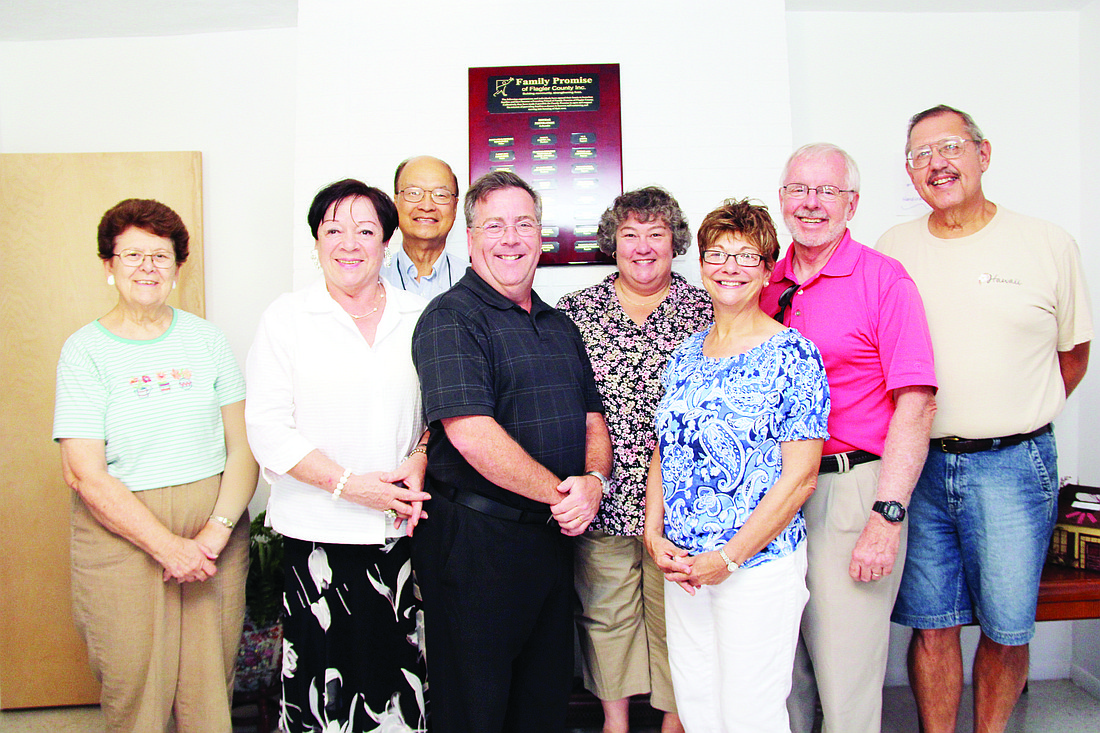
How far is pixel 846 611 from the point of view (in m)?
1.75

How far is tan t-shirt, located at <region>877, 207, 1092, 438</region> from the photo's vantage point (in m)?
1.91

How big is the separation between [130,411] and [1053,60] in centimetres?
411

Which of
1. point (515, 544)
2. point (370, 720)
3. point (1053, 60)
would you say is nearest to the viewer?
point (515, 544)

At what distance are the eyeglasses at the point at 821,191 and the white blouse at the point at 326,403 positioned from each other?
1.26 m

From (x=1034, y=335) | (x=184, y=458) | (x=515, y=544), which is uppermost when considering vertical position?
(x=1034, y=335)

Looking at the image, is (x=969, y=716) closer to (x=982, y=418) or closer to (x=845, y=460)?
(x=982, y=418)

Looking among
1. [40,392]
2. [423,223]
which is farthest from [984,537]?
[40,392]

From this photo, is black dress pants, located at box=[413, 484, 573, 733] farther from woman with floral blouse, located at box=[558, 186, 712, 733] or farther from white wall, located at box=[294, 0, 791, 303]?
white wall, located at box=[294, 0, 791, 303]

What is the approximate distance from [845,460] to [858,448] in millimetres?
59

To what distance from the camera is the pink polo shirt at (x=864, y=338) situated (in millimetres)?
1739

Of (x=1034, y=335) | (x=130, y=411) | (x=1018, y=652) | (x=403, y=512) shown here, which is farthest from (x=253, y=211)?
(x=1018, y=652)

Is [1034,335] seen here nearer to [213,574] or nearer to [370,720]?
[370,720]

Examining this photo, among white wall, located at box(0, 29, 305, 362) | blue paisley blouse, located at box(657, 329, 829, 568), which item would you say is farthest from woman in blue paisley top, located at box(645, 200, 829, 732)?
white wall, located at box(0, 29, 305, 362)

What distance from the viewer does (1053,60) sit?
294cm
